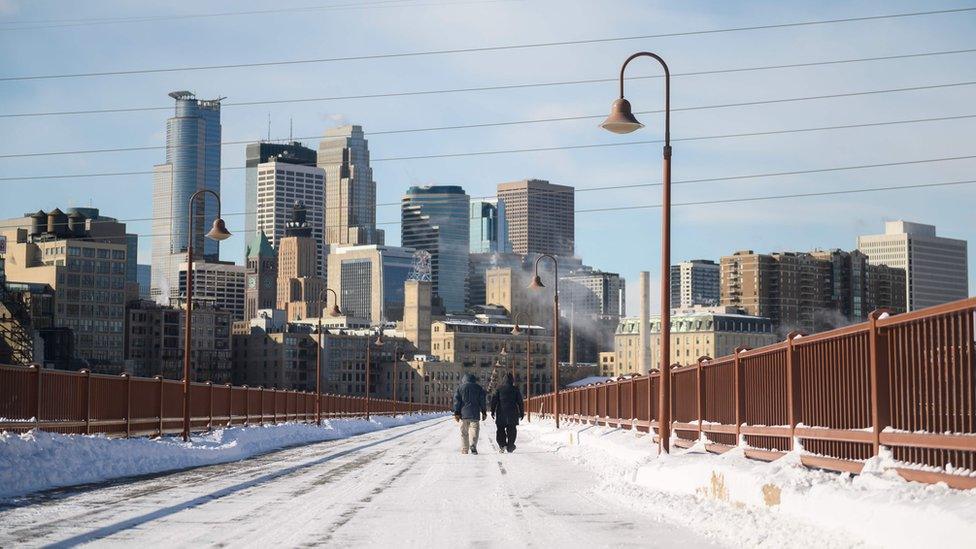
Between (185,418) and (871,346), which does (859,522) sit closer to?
(871,346)

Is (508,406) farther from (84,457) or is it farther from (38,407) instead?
(84,457)

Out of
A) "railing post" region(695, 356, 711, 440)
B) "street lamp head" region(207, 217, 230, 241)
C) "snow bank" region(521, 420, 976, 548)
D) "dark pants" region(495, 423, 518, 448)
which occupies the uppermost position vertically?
"street lamp head" region(207, 217, 230, 241)

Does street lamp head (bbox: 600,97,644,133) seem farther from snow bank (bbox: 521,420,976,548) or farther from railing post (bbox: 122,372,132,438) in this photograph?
railing post (bbox: 122,372,132,438)

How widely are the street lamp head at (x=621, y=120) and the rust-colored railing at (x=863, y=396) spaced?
179 inches

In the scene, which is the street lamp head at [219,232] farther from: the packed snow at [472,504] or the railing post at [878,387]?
the railing post at [878,387]

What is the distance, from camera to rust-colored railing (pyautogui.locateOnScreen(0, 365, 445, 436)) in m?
26.5

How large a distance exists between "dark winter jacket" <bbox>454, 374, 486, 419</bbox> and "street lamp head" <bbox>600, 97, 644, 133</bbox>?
31.4ft

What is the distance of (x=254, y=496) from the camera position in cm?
1823

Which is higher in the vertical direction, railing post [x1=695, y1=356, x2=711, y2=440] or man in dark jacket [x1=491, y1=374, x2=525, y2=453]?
railing post [x1=695, y1=356, x2=711, y2=440]

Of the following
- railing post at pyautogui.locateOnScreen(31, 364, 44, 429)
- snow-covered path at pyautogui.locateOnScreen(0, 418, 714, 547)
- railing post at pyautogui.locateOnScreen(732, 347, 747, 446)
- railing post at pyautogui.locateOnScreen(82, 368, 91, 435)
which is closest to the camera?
snow-covered path at pyautogui.locateOnScreen(0, 418, 714, 547)

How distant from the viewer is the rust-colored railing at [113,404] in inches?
1041

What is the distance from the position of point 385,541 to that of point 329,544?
58 centimetres

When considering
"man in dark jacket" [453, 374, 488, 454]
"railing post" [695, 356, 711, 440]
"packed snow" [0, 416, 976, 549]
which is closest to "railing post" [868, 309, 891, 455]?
"packed snow" [0, 416, 976, 549]

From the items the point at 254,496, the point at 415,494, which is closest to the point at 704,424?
the point at 415,494
